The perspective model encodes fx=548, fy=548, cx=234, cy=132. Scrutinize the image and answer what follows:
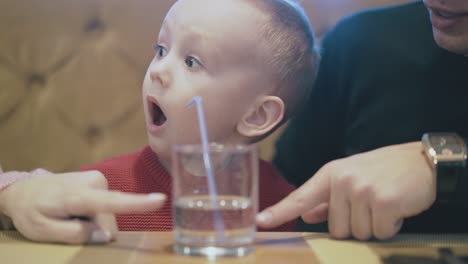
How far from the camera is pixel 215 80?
922 mm

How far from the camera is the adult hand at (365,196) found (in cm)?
72

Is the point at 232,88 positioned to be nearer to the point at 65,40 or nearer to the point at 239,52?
the point at 239,52

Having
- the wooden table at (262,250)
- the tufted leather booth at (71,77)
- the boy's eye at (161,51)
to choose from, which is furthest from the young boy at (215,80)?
the tufted leather booth at (71,77)

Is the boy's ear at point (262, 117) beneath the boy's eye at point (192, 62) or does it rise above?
beneath

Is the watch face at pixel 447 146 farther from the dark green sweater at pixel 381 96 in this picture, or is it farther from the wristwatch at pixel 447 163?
the dark green sweater at pixel 381 96

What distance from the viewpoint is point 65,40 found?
1.31 metres

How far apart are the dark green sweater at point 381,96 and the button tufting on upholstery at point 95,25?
1.69 ft

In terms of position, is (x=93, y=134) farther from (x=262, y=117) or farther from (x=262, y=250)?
(x=262, y=250)

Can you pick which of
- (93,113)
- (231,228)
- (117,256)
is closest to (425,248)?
(231,228)

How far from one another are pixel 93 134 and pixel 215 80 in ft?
1.71

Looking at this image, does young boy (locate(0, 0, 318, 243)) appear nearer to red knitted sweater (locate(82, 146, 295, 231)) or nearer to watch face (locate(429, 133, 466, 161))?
red knitted sweater (locate(82, 146, 295, 231))

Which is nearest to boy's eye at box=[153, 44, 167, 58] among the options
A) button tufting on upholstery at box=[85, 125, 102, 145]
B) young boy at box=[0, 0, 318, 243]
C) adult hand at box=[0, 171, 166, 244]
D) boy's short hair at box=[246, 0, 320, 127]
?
young boy at box=[0, 0, 318, 243]

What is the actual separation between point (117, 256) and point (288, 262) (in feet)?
0.66

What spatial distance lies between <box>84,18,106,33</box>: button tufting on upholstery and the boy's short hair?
20.5 inches
